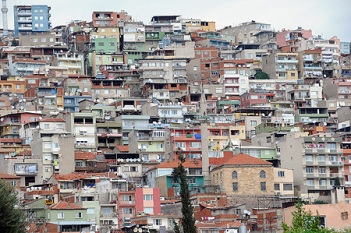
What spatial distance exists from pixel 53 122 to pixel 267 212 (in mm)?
29631

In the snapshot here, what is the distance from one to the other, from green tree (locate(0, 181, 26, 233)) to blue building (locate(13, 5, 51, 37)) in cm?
10567

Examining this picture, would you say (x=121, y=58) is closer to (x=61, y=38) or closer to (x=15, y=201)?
(x=61, y=38)

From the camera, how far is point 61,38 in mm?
149125

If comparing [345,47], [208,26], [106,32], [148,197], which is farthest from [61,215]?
[345,47]

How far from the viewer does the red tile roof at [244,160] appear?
92.3 meters

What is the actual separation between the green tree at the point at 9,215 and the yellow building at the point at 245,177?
127 feet

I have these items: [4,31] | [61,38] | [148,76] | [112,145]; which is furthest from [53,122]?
[4,31]

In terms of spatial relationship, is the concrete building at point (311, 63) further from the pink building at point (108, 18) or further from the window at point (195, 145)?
the window at point (195, 145)

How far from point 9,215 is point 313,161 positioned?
49280 millimetres

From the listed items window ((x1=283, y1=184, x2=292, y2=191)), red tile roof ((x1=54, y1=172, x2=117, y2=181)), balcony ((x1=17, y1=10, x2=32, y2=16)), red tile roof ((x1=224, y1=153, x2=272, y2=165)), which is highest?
balcony ((x1=17, y1=10, x2=32, y2=16))

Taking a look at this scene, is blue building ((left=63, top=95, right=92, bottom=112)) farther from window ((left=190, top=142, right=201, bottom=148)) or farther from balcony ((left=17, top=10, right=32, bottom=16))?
balcony ((left=17, top=10, right=32, bottom=16))

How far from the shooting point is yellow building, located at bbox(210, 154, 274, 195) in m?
91.5

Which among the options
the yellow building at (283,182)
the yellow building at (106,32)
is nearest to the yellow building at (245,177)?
the yellow building at (283,182)

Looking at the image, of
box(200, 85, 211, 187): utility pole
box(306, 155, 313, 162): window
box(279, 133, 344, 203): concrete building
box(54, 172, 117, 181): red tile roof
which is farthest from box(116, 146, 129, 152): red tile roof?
box(306, 155, 313, 162): window
